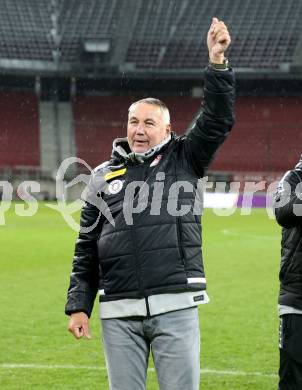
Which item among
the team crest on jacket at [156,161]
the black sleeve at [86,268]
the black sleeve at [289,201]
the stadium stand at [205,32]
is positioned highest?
the stadium stand at [205,32]

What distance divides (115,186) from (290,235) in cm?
100

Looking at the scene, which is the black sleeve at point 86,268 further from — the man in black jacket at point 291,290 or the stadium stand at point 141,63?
the stadium stand at point 141,63

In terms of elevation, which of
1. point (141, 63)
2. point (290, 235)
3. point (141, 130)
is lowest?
point (290, 235)

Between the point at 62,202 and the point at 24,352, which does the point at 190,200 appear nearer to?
the point at 24,352

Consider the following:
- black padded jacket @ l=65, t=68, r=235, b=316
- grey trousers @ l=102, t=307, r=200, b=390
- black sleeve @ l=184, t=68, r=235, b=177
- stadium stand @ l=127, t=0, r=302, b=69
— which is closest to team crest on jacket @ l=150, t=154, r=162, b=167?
black padded jacket @ l=65, t=68, r=235, b=316

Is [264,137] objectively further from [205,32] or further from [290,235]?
[290,235]

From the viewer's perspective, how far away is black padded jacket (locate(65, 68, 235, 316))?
3.69m

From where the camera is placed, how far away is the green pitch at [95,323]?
21.1ft

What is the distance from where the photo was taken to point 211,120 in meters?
3.66

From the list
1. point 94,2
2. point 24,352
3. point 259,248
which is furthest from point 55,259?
point 94,2

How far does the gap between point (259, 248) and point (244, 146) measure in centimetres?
2380

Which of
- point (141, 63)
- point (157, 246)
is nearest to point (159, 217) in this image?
point (157, 246)

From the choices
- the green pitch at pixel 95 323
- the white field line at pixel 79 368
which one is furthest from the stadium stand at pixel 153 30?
the white field line at pixel 79 368

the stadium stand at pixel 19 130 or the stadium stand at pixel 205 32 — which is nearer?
the stadium stand at pixel 19 130
